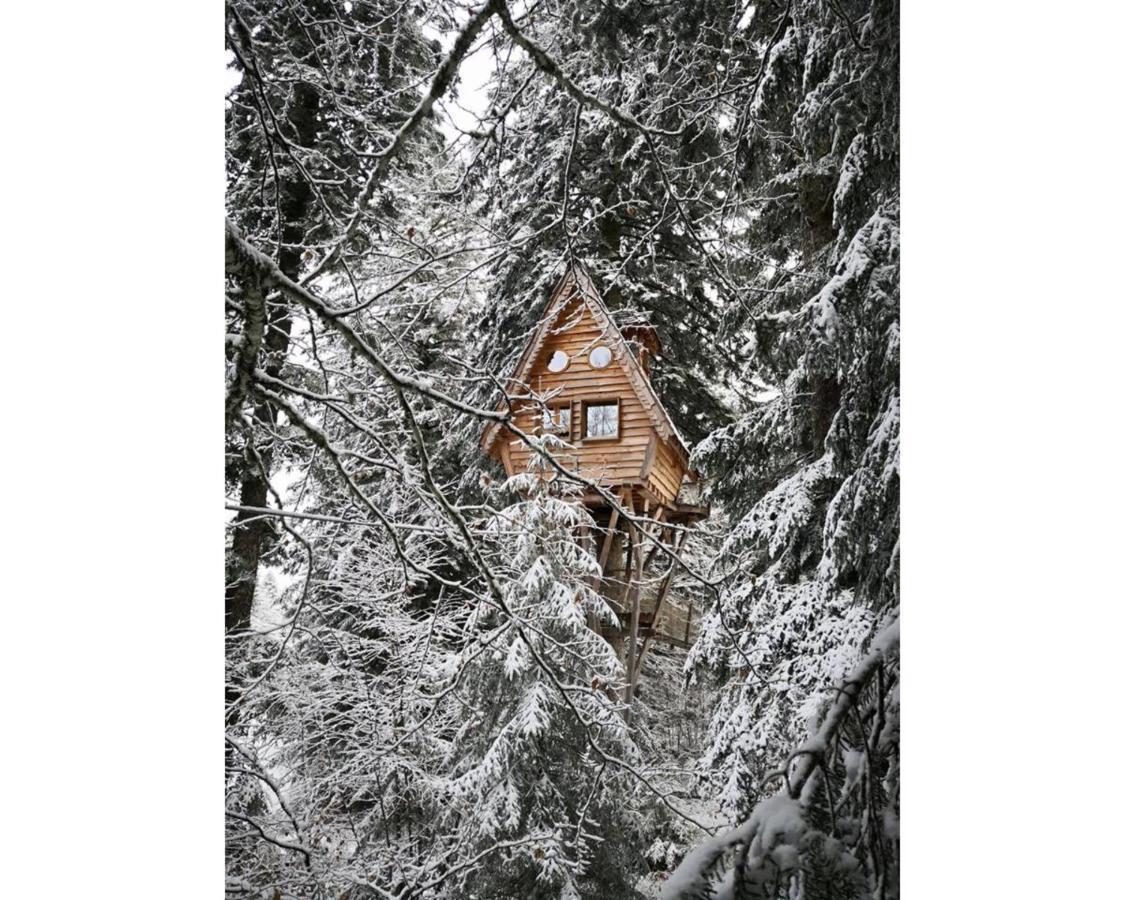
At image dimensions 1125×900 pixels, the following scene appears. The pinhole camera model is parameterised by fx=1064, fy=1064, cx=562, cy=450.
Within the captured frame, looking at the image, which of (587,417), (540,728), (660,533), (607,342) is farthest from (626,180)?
(540,728)

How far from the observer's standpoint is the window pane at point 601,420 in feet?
7.58

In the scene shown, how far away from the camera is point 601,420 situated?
7.63ft

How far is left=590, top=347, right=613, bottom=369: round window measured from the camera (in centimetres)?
232

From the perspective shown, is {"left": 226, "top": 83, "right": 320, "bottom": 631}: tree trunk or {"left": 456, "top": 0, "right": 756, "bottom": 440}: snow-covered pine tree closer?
{"left": 456, "top": 0, "right": 756, "bottom": 440}: snow-covered pine tree

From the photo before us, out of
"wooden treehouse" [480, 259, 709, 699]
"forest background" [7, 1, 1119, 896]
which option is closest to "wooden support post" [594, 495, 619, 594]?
"wooden treehouse" [480, 259, 709, 699]

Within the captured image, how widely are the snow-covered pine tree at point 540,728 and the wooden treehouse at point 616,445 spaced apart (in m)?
0.06

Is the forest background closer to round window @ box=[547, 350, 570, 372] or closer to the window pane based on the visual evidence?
the window pane

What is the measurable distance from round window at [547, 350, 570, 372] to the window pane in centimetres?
11

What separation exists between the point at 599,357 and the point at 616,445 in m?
0.20
